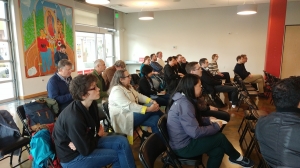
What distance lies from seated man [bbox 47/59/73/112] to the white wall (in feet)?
26.4

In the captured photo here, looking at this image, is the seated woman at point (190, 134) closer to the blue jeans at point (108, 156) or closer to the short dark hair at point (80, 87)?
the blue jeans at point (108, 156)

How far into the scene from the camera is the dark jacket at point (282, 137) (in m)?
1.48

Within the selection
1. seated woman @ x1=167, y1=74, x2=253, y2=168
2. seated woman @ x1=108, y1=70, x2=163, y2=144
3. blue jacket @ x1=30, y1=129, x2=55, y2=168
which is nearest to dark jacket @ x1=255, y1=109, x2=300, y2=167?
seated woman @ x1=167, y1=74, x2=253, y2=168

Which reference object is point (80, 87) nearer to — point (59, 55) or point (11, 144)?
point (11, 144)

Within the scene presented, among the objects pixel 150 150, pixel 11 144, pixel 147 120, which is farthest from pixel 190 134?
pixel 11 144

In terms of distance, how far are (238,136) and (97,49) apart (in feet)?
26.1

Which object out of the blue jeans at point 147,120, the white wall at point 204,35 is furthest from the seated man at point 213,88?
the white wall at point 204,35

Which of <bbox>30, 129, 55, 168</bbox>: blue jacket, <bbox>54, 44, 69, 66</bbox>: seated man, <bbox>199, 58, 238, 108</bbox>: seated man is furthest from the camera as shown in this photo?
<bbox>54, 44, 69, 66</bbox>: seated man

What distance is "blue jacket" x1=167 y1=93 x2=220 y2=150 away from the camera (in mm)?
2051

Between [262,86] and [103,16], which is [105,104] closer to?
[262,86]

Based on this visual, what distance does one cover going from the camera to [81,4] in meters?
8.52

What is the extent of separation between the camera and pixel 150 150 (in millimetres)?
1757

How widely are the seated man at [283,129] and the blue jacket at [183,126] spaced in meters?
0.54

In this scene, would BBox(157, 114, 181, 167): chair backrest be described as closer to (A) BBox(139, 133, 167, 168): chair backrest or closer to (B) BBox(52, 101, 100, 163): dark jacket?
(A) BBox(139, 133, 167, 168): chair backrest
